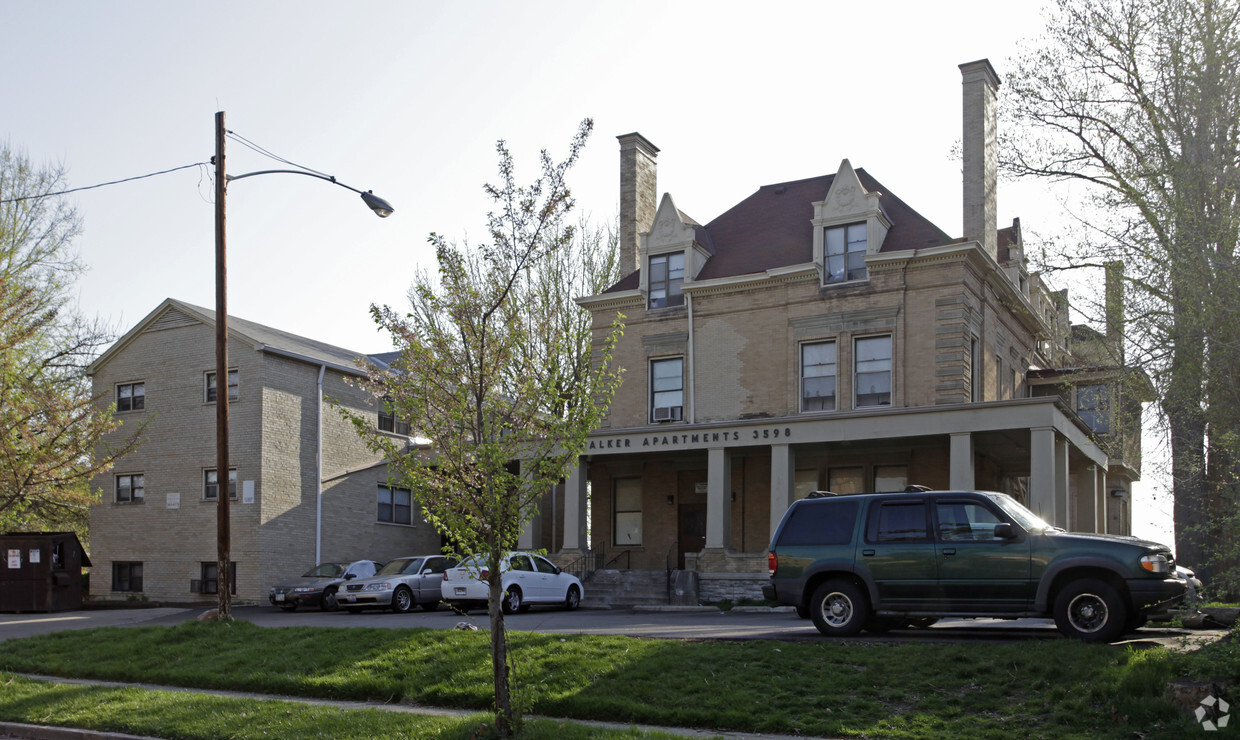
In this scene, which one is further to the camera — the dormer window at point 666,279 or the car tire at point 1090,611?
the dormer window at point 666,279

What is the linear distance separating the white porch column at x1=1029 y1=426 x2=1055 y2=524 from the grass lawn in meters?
12.3

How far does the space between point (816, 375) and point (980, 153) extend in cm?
772

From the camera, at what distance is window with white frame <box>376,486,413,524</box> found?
3650 cm

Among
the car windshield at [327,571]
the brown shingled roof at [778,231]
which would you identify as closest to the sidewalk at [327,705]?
the car windshield at [327,571]

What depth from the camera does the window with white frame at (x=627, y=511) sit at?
3309 centimetres

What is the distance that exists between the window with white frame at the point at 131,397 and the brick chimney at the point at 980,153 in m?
26.2

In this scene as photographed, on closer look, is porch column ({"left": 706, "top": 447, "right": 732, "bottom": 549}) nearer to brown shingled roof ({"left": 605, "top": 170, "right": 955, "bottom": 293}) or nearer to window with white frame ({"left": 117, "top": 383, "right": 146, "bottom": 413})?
brown shingled roof ({"left": 605, "top": 170, "right": 955, "bottom": 293})

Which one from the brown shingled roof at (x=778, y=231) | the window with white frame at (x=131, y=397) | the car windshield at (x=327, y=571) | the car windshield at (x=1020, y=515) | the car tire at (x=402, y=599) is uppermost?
the brown shingled roof at (x=778, y=231)

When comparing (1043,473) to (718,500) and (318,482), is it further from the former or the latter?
(318,482)

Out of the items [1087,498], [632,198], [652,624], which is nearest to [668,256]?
[632,198]

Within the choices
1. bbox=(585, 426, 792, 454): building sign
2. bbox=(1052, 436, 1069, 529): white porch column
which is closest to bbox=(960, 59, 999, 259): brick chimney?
bbox=(1052, 436, 1069, 529): white porch column

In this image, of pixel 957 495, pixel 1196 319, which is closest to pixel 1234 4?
pixel 1196 319

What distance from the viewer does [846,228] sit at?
29766mm

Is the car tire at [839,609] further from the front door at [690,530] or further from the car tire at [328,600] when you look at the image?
the car tire at [328,600]
